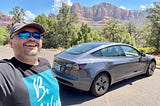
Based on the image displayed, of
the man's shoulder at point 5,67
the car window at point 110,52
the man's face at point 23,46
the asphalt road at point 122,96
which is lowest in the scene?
the asphalt road at point 122,96

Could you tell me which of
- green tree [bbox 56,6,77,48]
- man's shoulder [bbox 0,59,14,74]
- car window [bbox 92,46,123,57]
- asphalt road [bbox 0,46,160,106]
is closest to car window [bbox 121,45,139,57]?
car window [bbox 92,46,123,57]

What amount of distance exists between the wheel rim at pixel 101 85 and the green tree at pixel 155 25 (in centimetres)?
1565

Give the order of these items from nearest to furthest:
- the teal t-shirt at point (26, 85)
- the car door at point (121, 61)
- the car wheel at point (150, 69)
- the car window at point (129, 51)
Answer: the teal t-shirt at point (26, 85), the car door at point (121, 61), the car window at point (129, 51), the car wheel at point (150, 69)

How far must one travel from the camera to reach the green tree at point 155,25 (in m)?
19.6

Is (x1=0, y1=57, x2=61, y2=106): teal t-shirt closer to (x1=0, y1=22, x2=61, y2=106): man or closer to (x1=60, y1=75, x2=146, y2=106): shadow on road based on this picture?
(x1=0, y1=22, x2=61, y2=106): man

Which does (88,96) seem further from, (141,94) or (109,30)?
(109,30)

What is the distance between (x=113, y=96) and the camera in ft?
17.4

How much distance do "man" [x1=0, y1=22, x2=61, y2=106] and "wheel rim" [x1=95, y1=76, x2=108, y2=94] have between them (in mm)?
3332

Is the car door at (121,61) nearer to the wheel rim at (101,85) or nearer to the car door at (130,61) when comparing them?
the car door at (130,61)

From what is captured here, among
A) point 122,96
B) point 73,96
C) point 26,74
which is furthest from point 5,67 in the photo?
point 122,96

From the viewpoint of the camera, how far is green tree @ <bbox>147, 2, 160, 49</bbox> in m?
19.6

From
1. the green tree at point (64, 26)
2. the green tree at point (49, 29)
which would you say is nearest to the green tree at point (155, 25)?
the green tree at point (64, 26)

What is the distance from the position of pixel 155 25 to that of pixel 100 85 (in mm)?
16517

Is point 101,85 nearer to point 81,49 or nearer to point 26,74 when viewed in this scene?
point 81,49
